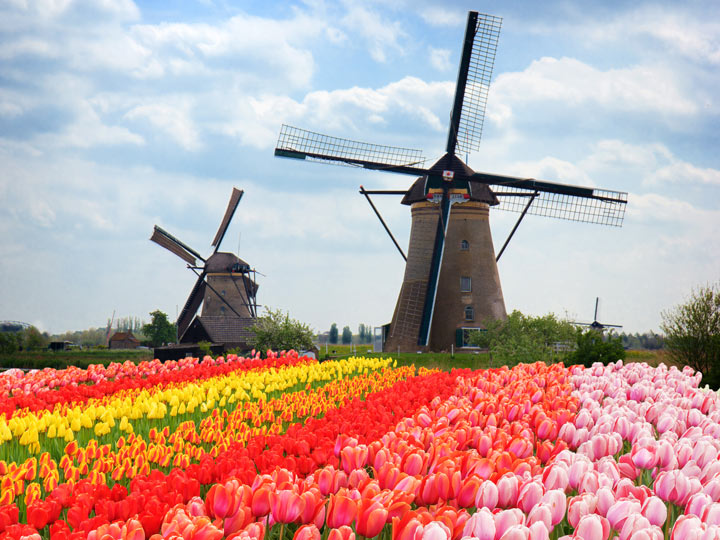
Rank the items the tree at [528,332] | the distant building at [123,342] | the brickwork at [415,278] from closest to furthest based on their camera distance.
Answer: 1. the tree at [528,332]
2. the brickwork at [415,278]
3. the distant building at [123,342]

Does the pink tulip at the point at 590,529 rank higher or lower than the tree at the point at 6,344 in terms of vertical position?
higher

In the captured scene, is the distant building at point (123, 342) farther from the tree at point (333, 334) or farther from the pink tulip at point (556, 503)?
the pink tulip at point (556, 503)

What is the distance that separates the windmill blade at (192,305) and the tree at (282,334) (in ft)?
61.2

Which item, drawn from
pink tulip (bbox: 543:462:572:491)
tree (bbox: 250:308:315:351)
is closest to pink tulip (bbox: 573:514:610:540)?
pink tulip (bbox: 543:462:572:491)

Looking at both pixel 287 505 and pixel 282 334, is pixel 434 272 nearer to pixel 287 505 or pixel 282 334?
pixel 282 334

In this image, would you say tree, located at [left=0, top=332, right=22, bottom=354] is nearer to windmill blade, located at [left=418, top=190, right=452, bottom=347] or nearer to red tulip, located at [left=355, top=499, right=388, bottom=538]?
windmill blade, located at [left=418, top=190, right=452, bottom=347]

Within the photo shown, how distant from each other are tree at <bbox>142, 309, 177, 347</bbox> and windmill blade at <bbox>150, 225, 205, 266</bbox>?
28.8 m

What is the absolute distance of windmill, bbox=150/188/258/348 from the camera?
146 feet

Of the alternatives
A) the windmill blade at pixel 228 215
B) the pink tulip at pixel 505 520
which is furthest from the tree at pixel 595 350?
the windmill blade at pixel 228 215

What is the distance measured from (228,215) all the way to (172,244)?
15.6 feet

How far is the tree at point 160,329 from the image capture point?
238 feet

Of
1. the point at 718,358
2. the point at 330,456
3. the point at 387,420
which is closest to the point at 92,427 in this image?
the point at 387,420

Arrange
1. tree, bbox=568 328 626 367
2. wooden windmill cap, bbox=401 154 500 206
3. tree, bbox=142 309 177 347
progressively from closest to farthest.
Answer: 1. tree, bbox=568 328 626 367
2. wooden windmill cap, bbox=401 154 500 206
3. tree, bbox=142 309 177 347

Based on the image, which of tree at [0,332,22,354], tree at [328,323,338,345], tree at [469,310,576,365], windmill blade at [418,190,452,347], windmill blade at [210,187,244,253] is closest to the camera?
tree at [469,310,576,365]
